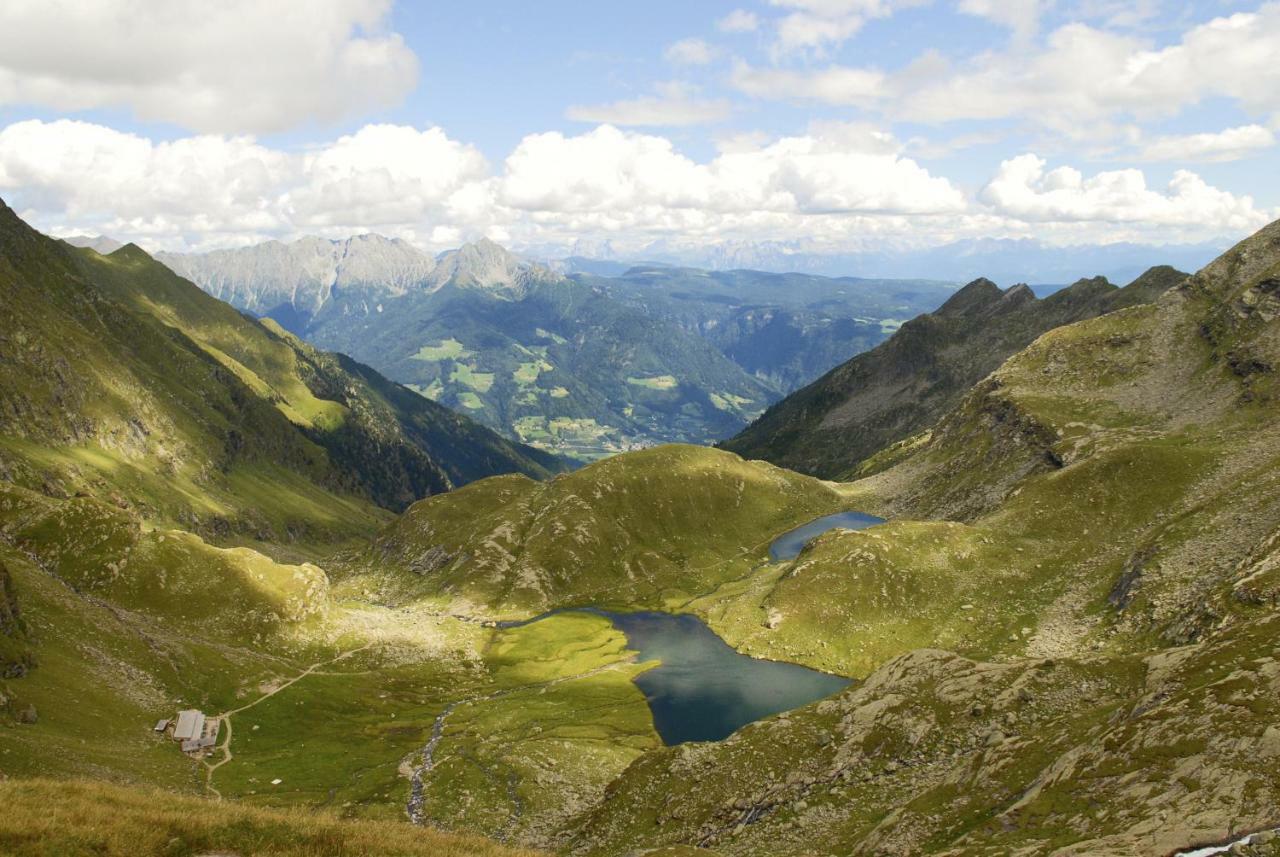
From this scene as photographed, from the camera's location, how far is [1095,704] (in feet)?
211

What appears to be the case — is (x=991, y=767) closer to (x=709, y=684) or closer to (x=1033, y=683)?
(x=1033, y=683)

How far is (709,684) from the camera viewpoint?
147m

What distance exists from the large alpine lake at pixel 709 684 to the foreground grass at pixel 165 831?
305ft

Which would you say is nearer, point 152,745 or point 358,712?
point 152,745

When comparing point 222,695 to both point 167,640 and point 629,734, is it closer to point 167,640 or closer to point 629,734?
point 167,640

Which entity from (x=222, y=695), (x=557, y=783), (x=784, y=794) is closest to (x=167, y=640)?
(x=222, y=695)

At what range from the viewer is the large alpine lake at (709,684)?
130500 millimetres

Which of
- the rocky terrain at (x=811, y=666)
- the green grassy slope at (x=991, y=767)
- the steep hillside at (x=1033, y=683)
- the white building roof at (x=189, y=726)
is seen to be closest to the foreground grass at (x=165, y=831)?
the rocky terrain at (x=811, y=666)

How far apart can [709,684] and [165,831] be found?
403 feet

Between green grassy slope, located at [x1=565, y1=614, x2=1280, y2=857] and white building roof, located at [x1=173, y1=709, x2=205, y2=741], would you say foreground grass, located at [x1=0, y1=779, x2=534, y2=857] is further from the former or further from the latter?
white building roof, located at [x1=173, y1=709, x2=205, y2=741]

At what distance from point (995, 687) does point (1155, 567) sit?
75.0 meters

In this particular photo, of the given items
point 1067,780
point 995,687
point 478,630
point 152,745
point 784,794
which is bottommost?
point 478,630

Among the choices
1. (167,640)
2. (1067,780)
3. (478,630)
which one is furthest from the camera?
(478,630)

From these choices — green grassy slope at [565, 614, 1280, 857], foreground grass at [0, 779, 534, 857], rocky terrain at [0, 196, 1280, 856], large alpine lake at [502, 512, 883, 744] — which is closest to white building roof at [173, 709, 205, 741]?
rocky terrain at [0, 196, 1280, 856]
